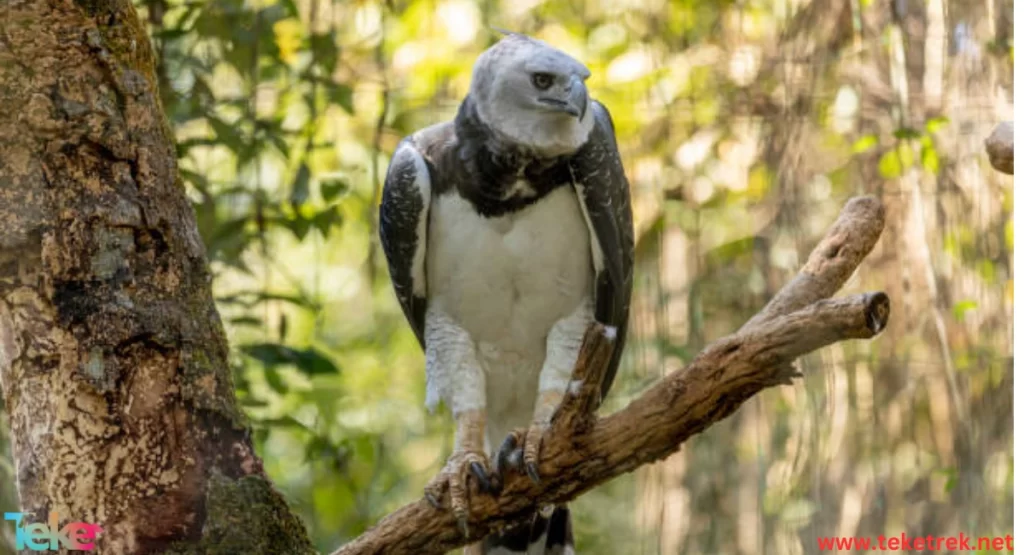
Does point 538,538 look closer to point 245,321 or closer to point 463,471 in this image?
point 463,471

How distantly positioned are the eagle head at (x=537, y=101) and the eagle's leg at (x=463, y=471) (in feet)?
2.05

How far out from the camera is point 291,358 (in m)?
3.14

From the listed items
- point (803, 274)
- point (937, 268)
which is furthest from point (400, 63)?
point (803, 274)

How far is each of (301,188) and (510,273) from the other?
3.43ft

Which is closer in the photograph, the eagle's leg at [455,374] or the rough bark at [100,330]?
the rough bark at [100,330]

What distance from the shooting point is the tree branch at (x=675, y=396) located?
1.68 metres

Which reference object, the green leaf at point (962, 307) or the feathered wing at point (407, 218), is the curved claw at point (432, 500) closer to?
the feathered wing at point (407, 218)

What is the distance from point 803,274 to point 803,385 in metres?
1.83

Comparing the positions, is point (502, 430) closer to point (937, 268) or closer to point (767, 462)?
point (767, 462)

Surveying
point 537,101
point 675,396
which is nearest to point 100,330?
point 675,396

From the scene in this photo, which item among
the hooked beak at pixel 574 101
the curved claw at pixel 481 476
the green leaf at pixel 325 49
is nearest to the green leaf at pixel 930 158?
the hooked beak at pixel 574 101

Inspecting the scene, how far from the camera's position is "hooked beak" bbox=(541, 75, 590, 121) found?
2.36m

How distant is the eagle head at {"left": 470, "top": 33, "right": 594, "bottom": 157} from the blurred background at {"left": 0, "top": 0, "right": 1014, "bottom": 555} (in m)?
1.00

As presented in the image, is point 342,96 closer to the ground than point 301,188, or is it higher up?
higher up
